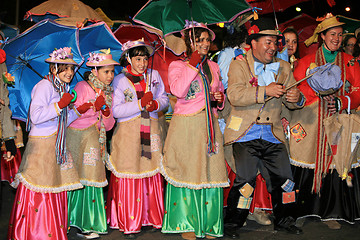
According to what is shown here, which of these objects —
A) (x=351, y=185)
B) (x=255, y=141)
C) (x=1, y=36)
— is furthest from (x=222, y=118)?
(x=1, y=36)

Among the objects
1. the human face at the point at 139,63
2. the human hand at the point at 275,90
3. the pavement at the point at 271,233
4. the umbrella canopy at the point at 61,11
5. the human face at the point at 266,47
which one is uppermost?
the umbrella canopy at the point at 61,11

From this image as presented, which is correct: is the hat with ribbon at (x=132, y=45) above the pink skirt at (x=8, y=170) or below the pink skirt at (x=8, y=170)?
above

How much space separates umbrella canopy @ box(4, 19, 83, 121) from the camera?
487cm

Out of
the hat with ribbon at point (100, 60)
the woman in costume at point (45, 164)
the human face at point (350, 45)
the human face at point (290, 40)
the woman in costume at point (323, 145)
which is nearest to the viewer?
the woman in costume at point (45, 164)

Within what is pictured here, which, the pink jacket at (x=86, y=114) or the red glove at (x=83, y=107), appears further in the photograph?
the pink jacket at (x=86, y=114)

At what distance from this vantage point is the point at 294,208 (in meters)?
5.22

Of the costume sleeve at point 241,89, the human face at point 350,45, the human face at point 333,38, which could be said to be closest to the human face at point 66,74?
the costume sleeve at point 241,89

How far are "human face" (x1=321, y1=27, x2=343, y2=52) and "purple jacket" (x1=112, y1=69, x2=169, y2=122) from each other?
2055 mm

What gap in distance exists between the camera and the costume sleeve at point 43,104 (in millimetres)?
4562

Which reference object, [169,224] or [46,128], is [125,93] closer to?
[46,128]

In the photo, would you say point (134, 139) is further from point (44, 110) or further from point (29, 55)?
point (29, 55)

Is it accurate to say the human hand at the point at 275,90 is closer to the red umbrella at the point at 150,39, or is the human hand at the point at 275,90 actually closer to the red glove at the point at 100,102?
Result: the red umbrella at the point at 150,39

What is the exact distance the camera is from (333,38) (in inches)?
217

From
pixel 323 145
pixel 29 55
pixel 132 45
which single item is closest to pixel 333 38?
pixel 323 145
